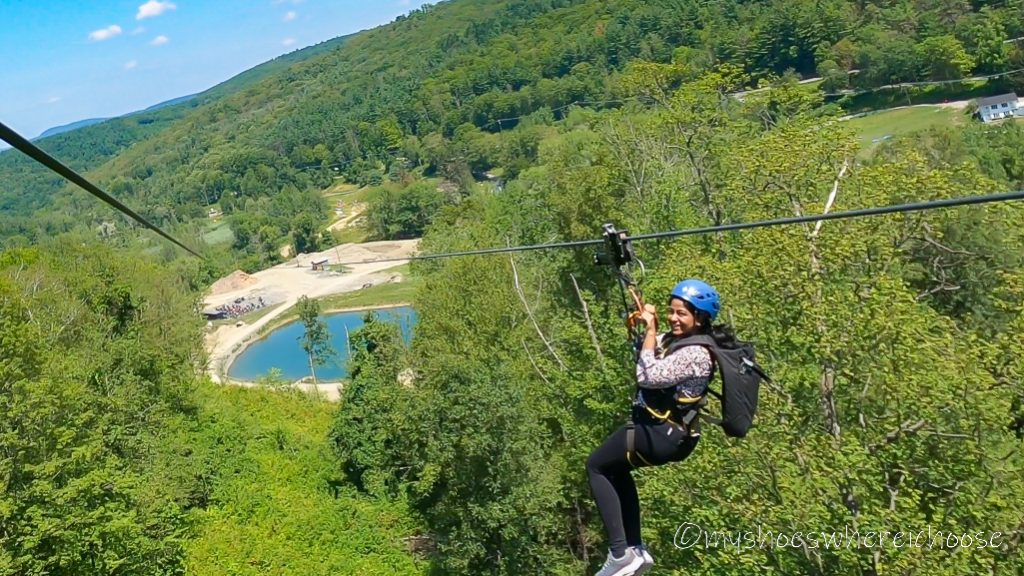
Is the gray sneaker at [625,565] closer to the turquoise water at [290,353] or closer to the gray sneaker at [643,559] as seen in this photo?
the gray sneaker at [643,559]

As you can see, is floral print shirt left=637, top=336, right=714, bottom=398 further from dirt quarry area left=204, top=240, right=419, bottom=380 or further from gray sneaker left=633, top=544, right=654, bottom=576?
dirt quarry area left=204, top=240, right=419, bottom=380

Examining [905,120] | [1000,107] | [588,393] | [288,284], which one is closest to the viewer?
[588,393]

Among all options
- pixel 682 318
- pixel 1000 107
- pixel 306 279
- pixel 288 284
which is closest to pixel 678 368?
pixel 682 318

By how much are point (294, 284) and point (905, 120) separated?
64.6 metres

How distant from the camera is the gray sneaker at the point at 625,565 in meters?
3.92

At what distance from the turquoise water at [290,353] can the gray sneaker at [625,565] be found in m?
45.7

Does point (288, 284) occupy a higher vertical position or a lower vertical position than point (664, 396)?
lower

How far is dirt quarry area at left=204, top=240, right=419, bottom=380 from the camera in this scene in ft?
222

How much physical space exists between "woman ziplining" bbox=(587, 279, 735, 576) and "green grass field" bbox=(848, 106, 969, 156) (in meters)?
50.2

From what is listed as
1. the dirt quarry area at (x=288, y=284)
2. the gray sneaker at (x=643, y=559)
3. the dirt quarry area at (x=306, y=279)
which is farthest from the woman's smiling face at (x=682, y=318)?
the dirt quarry area at (x=306, y=279)

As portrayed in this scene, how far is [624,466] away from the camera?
3.88m

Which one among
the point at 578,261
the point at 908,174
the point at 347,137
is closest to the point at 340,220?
the point at 347,137

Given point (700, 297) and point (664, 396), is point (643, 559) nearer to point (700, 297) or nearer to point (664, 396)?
point (664, 396)

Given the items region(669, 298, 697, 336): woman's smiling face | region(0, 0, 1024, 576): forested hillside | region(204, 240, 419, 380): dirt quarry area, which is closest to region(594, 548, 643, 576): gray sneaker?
region(669, 298, 697, 336): woman's smiling face
